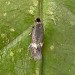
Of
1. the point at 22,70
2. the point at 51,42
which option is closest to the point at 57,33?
the point at 51,42

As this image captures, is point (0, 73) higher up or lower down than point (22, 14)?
lower down

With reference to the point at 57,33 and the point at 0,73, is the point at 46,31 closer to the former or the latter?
the point at 57,33

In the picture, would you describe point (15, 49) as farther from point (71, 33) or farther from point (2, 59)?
point (71, 33)
